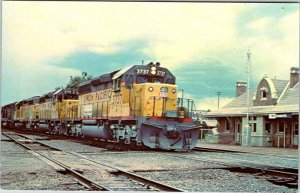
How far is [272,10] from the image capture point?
18.8ft

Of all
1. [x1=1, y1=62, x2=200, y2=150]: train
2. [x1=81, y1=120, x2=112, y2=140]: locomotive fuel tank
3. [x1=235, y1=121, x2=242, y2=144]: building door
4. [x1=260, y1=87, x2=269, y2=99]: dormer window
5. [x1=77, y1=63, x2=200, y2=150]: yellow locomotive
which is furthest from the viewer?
[x1=81, y1=120, x2=112, y2=140]: locomotive fuel tank

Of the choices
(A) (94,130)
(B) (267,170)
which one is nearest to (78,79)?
(A) (94,130)

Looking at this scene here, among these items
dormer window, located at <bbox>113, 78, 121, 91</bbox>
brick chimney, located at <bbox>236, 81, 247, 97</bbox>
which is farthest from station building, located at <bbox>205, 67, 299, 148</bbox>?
dormer window, located at <bbox>113, 78, 121, 91</bbox>

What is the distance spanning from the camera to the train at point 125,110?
253 inches

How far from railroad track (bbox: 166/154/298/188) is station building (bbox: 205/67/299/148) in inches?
10.6

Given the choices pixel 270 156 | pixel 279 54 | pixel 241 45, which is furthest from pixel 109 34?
pixel 270 156

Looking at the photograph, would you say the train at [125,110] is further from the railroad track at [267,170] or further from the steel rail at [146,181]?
the steel rail at [146,181]

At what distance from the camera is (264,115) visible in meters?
6.25

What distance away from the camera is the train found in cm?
641

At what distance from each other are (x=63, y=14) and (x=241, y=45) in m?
2.08

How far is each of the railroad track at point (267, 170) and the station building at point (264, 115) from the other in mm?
268

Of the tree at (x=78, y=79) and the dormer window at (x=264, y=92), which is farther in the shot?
the tree at (x=78, y=79)

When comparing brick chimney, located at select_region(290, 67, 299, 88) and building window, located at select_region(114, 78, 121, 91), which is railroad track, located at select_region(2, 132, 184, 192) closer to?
building window, located at select_region(114, 78, 121, 91)

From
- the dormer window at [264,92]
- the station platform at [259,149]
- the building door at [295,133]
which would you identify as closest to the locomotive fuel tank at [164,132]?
the station platform at [259,149]
